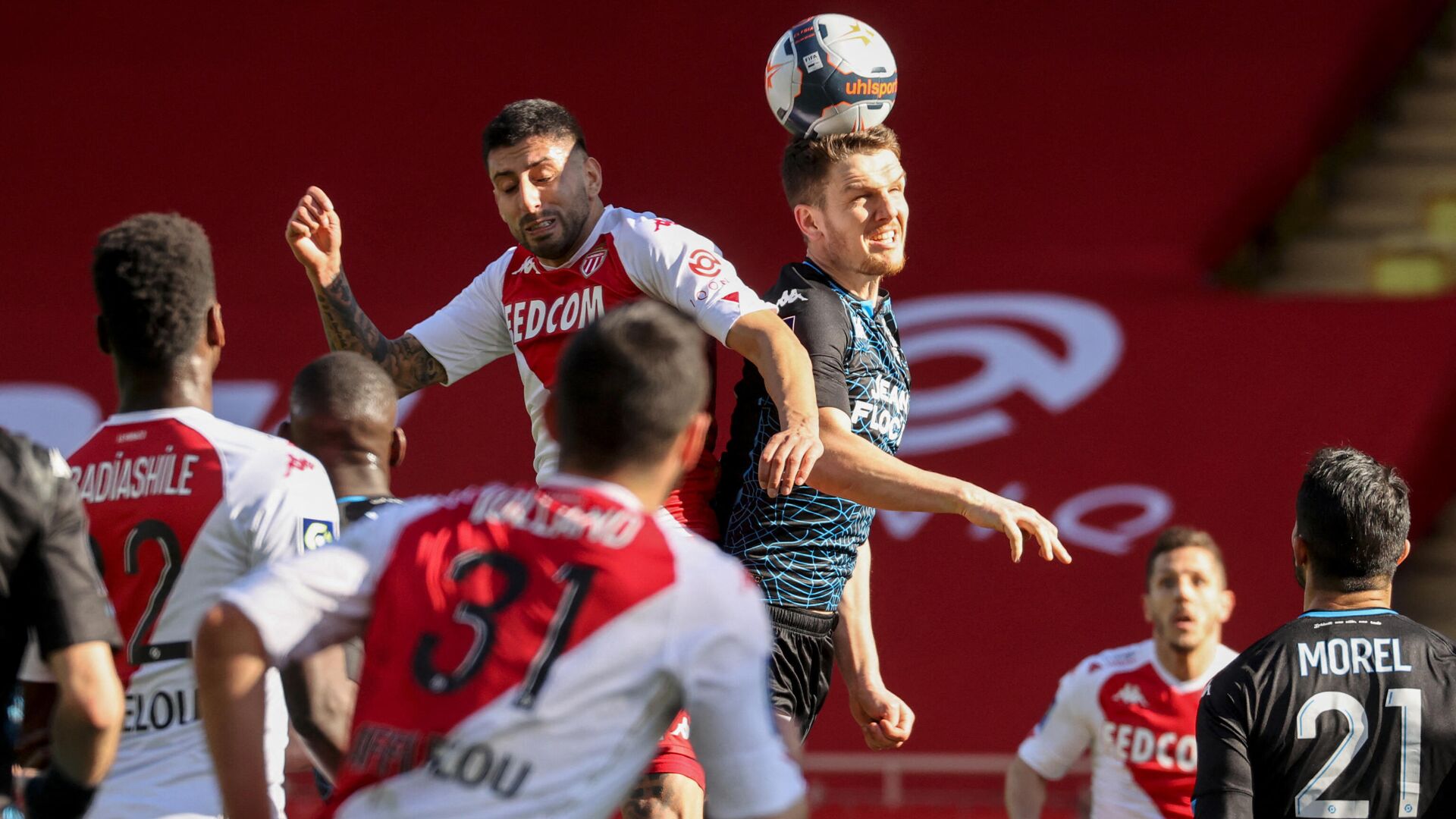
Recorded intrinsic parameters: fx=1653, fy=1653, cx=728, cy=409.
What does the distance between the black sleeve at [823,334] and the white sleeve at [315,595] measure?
1.88 metres

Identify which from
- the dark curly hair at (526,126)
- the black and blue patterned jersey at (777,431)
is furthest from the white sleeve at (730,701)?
the dark curly hair at (526,126)

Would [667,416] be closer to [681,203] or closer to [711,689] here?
[711,689]

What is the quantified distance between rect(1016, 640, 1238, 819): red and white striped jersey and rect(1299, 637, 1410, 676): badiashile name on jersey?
3019mm

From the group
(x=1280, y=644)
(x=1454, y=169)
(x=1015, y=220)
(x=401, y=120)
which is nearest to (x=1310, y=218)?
(x=1454, y=169)

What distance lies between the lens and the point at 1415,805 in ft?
11.7

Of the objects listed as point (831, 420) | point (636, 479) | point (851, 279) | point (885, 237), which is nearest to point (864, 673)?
point (831, 420)

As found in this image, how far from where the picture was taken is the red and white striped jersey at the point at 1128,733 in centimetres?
659

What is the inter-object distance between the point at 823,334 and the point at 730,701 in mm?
2161

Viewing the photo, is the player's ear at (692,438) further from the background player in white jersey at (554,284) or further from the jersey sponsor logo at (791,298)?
the jersey sponsor logo at (791,298)

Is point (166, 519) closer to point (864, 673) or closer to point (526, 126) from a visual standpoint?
point (526, 126)

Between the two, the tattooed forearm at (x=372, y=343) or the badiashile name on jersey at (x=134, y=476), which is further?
the tattooed forearm at (x=372, y=343)

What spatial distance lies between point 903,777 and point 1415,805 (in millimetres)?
5394

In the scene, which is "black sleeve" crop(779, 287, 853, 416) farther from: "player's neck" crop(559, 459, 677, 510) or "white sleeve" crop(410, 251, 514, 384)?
"player's neck" crop(559, 459, 677, 510)

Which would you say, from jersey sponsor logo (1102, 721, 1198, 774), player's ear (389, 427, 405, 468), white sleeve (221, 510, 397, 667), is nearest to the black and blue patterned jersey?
player's ear (389, 427, 405, 468)
